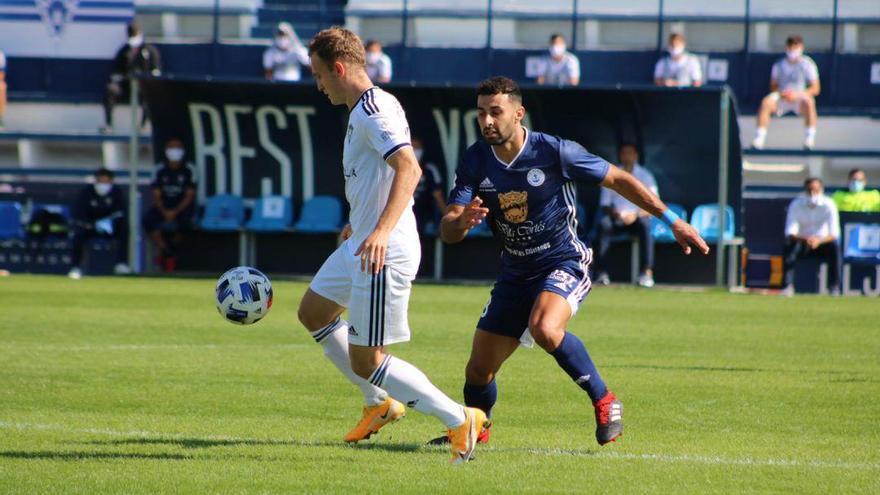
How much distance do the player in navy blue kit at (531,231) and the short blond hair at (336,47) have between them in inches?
27.7

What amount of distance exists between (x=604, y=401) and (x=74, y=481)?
2595 mm

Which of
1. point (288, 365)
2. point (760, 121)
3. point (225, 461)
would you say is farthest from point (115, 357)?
point (760, 121)

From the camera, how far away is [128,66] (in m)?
26.8

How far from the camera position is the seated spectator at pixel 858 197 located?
21922 millimetres

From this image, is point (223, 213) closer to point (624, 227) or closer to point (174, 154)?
point (174, 154)

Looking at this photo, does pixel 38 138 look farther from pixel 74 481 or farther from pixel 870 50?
pixel 74 481

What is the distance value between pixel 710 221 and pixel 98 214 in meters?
9.34

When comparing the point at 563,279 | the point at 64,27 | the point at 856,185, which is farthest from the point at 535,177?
the point at 64,27

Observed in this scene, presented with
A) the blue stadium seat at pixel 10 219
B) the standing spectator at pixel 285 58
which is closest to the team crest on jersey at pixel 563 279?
the blue stadium seat at pixel 10 219

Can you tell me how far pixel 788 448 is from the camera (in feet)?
24.1

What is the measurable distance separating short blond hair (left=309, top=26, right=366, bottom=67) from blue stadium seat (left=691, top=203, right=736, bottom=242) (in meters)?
14.6

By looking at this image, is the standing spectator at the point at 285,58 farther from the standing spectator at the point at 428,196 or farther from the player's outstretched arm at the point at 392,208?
the player's outstretched arm at the point at 392,208

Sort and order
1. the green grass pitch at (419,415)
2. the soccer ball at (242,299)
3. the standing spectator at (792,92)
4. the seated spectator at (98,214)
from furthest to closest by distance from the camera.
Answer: the standing spectator at (792,92) → the seated spectator at (98,214) → the soccer ball at (242,299) → the green grass pitch at (419,415)

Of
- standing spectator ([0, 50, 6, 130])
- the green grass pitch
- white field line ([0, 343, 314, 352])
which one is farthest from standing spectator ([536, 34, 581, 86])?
white field line ([0, 343, 314, 352])
